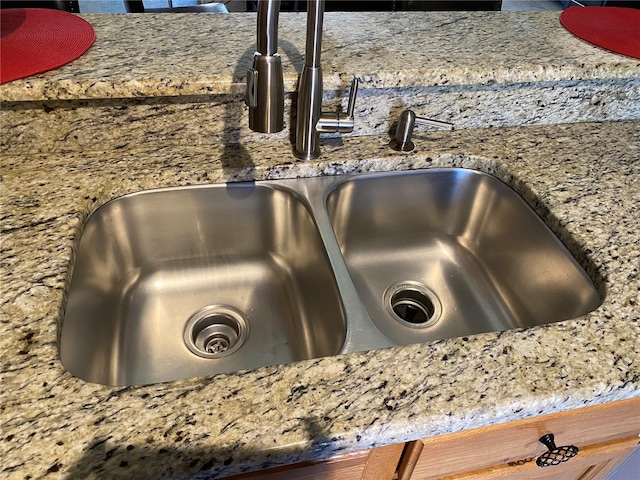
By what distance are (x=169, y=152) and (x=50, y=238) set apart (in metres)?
0.28

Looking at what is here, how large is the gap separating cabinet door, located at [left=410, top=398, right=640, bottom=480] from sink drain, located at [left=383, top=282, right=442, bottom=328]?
0.27 meters

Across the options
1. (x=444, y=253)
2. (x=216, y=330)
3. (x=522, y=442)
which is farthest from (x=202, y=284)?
(x=522, y=442)

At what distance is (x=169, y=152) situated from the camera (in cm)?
92

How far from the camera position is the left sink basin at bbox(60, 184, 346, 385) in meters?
0.82

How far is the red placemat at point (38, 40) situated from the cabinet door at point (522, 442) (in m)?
0.87

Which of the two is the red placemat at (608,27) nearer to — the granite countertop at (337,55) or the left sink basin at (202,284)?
the granite countertop at (337,55)

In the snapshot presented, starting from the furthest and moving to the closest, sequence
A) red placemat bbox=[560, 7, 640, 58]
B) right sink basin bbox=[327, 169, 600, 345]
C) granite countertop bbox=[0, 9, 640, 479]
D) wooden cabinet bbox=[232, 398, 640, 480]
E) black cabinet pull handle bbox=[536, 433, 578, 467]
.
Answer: red placemat bbox=[560, 7, 640, 58] < right sink basin bbox=[327, 169, 600, 345] < black cabinet pull handle bbox=[536, 433, 578, 467] < wooden cabinet bbox=[232, 398, 640, 480] < granite countertop bbox=[0, 9, 640, 479]

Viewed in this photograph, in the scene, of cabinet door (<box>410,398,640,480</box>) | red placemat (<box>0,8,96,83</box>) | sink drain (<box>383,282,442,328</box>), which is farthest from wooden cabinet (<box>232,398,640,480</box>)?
red placemat (<box>0,8,96,83</box>)

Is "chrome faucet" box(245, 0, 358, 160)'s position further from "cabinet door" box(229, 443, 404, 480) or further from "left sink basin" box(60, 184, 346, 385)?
"cabinet door" box(229, 443, 404, 480)

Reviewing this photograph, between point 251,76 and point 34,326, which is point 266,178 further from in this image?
point 34,326

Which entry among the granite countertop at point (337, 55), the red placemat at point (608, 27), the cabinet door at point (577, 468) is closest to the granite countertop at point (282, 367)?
the granite countertop at point (337, 55)

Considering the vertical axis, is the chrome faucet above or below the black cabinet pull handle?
above

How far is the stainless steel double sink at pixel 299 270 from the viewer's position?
0.83 m

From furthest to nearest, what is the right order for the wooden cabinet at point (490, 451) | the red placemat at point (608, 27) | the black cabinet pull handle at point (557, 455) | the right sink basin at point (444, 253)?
the red placemat at point (608, 27) → the right sink basin at point (444, 253) → the black cabinet pull handle at point (557, 455) → the wooden cabinet at point (490, 451)
